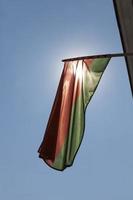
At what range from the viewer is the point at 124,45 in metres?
15.0

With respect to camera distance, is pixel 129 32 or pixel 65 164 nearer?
pixel 65 164

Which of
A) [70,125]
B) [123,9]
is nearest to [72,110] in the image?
[70,125]

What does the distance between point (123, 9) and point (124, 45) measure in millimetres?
1340

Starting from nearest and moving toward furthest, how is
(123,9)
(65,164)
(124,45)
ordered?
(65,164) → (123,9) → (124,45)

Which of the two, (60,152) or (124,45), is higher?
(124,45)

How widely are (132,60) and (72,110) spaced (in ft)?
13.9

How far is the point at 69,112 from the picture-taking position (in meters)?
11.5

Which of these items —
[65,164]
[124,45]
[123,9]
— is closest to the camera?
[65,164]

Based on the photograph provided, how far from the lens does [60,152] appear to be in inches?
440

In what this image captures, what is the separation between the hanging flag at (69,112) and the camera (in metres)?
11.2

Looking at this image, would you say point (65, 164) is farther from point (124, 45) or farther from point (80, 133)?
point (124, 45)

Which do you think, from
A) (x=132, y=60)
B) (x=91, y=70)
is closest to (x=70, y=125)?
(x=91, y=70)

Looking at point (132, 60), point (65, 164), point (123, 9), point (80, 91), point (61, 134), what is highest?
point (123, 9)

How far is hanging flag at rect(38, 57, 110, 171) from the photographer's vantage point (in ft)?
36.8
